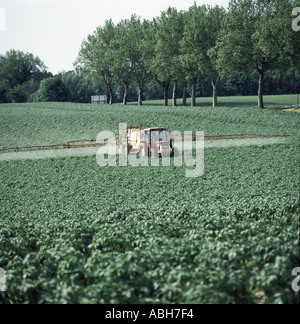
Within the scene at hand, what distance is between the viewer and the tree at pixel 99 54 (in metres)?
66.2

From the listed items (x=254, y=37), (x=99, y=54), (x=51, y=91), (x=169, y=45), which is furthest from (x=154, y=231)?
(x=51, y=91)

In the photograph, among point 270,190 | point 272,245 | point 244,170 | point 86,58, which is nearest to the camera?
point 272,245

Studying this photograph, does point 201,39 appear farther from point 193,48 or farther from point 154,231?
point 154,231

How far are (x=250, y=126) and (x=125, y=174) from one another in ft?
69.7

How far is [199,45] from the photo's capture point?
49.8m

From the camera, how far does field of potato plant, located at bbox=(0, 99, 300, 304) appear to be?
6441 millimetres

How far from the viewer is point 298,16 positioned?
39.6 m

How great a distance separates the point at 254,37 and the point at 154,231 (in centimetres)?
3743

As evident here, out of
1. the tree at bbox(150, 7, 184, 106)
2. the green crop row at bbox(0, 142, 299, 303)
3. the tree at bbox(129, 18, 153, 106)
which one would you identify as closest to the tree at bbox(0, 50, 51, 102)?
the tree at bbox(129, 18, 153, 106)

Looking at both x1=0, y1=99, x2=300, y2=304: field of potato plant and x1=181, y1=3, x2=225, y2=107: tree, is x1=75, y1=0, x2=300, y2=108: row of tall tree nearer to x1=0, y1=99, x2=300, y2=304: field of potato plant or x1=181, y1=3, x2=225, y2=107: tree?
x1=181, y1=3, x2=225, y2=107: tree

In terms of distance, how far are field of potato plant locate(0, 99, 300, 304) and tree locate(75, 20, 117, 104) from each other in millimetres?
46029

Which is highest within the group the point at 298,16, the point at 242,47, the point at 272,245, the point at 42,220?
the point at 298,16
